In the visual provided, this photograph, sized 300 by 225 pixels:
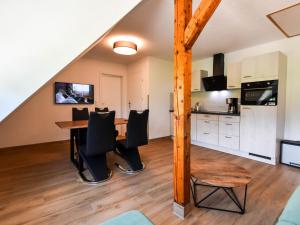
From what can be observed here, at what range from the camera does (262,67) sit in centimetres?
320

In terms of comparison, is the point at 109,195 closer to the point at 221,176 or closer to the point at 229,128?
the point at 221,176

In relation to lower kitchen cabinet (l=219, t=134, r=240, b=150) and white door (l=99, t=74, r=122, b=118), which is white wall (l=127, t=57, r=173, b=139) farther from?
lower kitchen cabinet (l=219, t=134, r=240, b=150)

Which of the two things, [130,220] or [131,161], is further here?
[131,161]

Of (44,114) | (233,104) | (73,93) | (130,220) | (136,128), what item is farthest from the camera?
(73,93)

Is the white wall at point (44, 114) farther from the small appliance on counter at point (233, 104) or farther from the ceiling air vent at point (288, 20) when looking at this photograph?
the ceiling air vent at point (288, 20)

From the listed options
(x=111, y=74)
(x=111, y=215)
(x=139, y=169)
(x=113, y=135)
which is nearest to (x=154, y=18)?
(x=113, y=135)

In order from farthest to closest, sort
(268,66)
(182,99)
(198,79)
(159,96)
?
(159,96), (198,79), (268,66), (182,99)

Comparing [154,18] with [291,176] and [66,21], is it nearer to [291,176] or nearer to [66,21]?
[66,21]

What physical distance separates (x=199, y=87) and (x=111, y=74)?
2761mm

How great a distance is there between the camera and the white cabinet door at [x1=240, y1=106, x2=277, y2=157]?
3.09 meters

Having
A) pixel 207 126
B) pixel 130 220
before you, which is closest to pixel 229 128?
pixel 207 126

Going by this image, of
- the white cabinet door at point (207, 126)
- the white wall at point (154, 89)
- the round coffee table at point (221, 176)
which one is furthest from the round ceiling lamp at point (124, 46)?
the round coffee table at point (221, 176)

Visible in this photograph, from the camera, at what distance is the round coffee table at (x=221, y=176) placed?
163cm

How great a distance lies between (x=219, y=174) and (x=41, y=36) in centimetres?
259
